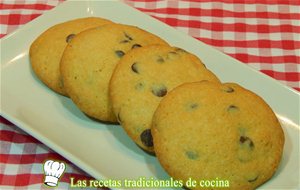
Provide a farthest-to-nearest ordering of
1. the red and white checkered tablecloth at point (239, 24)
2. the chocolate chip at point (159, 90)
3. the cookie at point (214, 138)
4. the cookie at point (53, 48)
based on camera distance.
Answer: the red and white checkered tablecloth at point (239, 24)
the cookie at point (53, 48)
the chocolate chip at point (159, 90)
the cookie at point (214, 138)

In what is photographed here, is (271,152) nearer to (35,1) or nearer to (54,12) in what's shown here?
(54,12)

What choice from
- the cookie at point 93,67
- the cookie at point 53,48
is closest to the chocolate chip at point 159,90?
the cookie at point 93,67

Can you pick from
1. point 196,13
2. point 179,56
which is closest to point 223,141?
point 179,56

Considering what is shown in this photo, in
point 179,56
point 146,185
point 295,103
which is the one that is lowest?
point 146,185

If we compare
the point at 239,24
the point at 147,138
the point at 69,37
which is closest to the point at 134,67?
the point at 147,138

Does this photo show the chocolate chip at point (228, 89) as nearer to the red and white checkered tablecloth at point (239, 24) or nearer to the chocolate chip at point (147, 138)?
the chocolate chip at point (147, 138)

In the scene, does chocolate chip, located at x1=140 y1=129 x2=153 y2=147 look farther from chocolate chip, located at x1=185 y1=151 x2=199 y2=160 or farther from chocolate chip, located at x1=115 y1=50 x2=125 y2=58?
chocolate chip, located at x1=115 y1=50 x2=125 y2=58
